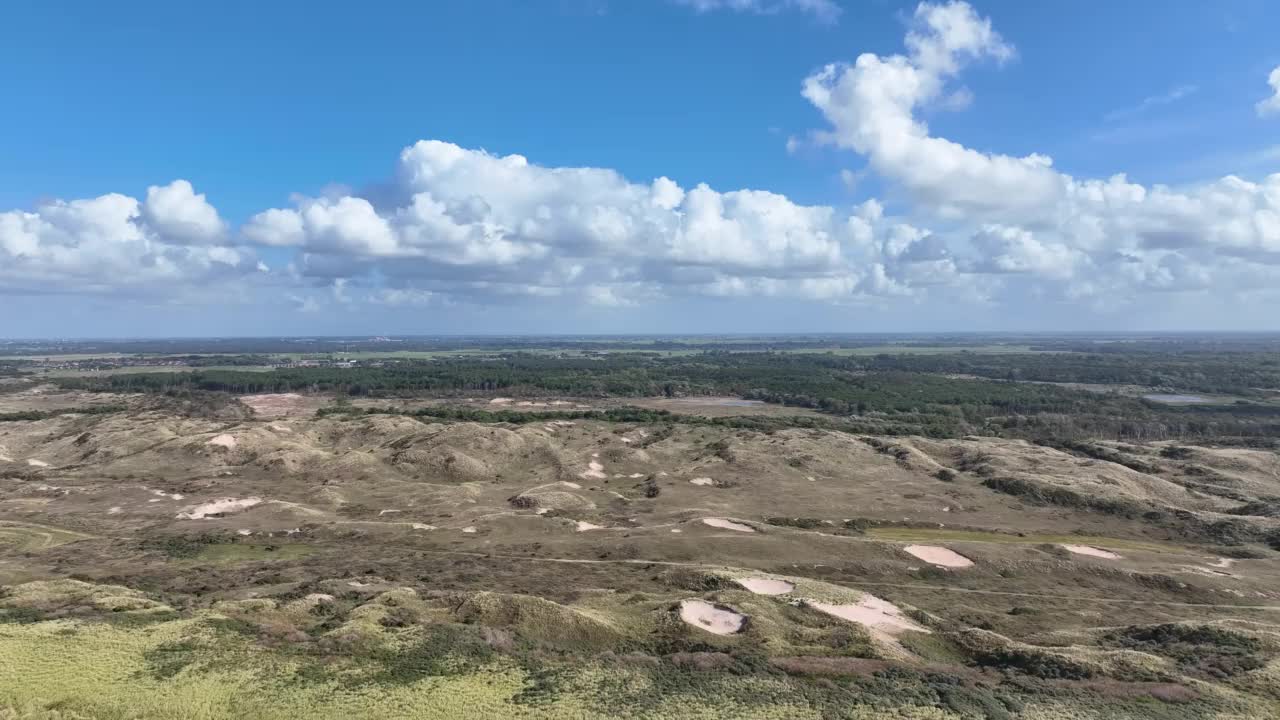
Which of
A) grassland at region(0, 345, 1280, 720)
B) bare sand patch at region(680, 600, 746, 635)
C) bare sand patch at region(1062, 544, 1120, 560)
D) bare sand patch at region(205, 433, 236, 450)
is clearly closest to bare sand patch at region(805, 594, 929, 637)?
grassland at region(0, 345, 1280, 720)

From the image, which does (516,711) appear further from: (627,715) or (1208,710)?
(1208,710)

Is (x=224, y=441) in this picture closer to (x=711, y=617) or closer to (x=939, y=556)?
(x=711, y=617)

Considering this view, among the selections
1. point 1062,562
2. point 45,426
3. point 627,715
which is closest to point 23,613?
Result: point 627,715

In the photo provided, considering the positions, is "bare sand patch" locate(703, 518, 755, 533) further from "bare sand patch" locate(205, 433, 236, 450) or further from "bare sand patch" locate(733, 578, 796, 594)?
"bare sand patch" locate(205, 433, 236, 450)

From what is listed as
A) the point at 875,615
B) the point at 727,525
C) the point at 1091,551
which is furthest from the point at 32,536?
the point at 1091,551

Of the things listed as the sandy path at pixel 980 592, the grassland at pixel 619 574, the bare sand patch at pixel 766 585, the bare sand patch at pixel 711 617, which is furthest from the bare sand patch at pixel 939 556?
the bare sand patch at pixel 711 617

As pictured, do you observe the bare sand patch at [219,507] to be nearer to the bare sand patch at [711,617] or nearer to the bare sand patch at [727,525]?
the bare sand patch at [727,525]
